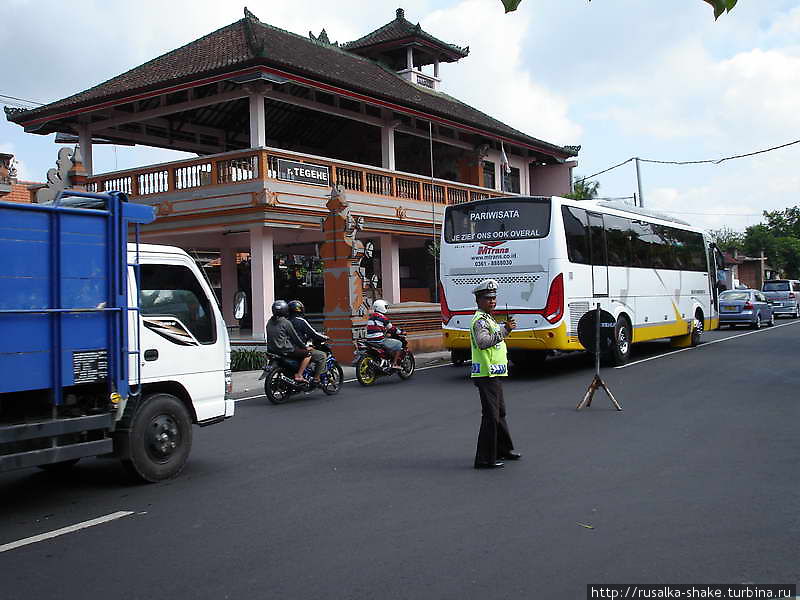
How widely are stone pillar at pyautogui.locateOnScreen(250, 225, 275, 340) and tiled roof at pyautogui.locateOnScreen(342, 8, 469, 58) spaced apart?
13.3 metres

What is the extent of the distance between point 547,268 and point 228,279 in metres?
12.1

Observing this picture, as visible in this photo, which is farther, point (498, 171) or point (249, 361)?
point (498, 171)

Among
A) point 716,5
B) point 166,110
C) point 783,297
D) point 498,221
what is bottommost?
point 783,297

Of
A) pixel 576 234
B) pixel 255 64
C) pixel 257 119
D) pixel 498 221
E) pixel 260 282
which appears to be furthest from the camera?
pixel 260 282

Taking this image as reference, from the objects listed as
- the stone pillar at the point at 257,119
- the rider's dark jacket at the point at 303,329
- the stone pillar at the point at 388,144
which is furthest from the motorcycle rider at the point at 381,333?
the stone pillar at the point at 388,144

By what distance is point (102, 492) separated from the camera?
6590 mm

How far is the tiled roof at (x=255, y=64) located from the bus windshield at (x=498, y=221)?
234 inches

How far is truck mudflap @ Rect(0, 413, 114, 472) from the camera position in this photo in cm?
554

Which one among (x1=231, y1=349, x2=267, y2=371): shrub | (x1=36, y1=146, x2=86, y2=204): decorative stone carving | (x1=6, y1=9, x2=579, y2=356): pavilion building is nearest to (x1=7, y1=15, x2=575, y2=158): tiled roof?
(x1=6, y1=9, x2=579, y2=356): pavilion building

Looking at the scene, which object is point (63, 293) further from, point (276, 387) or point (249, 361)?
point (249, 361)

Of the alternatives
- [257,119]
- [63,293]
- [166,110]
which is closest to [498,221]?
[257,119]

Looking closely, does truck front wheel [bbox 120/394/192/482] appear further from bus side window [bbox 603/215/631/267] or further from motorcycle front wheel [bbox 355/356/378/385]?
bus side window [bbox 603/215/631/267]

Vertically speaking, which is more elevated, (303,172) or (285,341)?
(303,172)

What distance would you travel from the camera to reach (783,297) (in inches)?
1458
